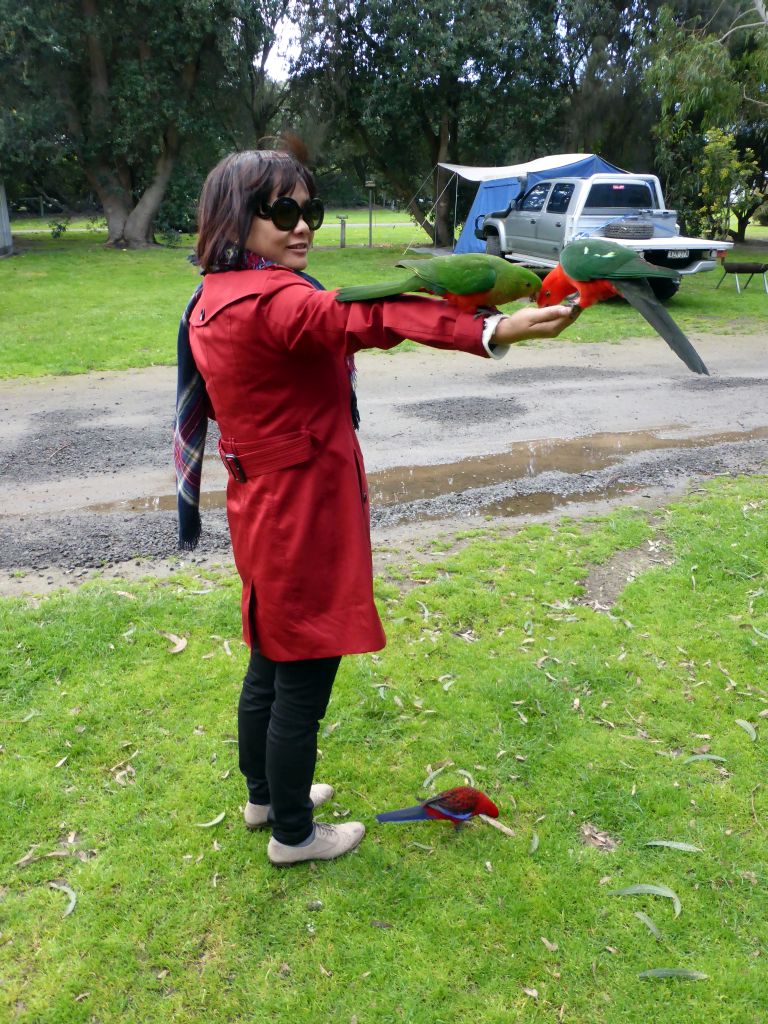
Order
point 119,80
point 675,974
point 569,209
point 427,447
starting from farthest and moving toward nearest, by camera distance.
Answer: point 119,80 → point 569,209 → point 427,447 → point 675,974

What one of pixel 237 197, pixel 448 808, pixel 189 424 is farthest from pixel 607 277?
pixel 448 808

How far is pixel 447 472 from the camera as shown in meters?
6.18

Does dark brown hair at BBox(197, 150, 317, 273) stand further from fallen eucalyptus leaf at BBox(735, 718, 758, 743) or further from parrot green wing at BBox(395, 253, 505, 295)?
fallen eucalyptus leaf at BBox(735, 718, 758, 743)

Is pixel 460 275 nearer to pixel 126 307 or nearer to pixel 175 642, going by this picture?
pixel 175 642

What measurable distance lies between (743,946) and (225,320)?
8.08ft

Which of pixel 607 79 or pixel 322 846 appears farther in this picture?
pixel 607 79

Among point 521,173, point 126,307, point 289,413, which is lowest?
point 126,307

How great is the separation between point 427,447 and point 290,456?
4.71 m

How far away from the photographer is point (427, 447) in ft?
22.1

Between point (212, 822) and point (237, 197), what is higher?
point (237, 197)

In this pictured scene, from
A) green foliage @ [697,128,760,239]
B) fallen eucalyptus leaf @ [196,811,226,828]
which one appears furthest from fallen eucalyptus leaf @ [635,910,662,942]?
green foliage @ [697,128,760,239]

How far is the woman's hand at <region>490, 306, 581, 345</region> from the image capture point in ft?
5.29

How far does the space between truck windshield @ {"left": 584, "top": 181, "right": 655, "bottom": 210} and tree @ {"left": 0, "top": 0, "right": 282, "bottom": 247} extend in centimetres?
1175

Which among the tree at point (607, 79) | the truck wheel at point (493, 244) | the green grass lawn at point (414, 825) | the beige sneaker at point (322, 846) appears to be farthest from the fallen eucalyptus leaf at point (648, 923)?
the tree at point (607, 79)
